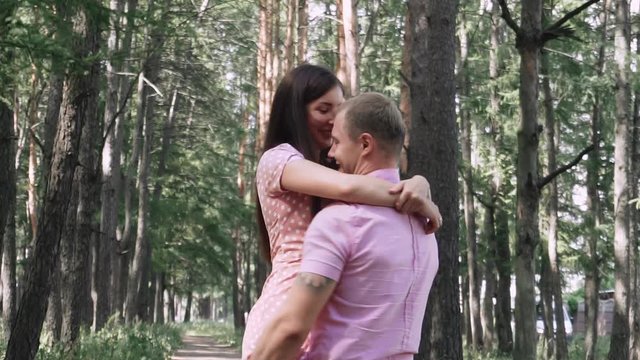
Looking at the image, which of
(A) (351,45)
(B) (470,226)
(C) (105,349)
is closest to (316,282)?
(C) (105,349)

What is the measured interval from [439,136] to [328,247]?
5.70 metres

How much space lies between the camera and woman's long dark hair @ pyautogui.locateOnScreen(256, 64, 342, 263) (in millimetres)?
3039

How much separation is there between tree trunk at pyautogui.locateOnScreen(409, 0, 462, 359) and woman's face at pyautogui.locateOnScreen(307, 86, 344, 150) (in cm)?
503

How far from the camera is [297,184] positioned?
9.12ft

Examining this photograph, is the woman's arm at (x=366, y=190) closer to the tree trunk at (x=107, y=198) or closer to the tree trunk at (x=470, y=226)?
the tree trunk at (x=107, y=198)

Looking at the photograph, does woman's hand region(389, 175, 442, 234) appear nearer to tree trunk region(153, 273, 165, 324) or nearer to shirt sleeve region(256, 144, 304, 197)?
shirt sleeve region(256, 144, 304, 197)

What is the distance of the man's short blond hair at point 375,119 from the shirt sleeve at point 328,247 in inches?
10.1

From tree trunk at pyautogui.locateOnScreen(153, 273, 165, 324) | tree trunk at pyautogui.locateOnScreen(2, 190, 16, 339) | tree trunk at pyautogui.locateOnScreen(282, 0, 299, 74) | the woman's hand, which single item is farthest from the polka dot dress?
tree trunk at pyautogui.locateOnScreen(153, 273, 165, 324)

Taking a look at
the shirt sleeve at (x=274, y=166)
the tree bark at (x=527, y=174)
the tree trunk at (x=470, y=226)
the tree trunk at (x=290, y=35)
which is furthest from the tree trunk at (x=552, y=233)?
the shirt sleeve at (x=274, y=166)

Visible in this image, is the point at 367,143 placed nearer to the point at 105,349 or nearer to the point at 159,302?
the point at 105,349

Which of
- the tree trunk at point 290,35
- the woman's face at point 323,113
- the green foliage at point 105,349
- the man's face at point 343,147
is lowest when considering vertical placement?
the green foliage at point 105,349

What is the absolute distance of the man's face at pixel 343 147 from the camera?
266cm

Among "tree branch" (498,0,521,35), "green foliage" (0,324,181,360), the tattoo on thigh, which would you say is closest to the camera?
the tattoo on thigh

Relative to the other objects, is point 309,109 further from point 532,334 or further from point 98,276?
point 98,276
